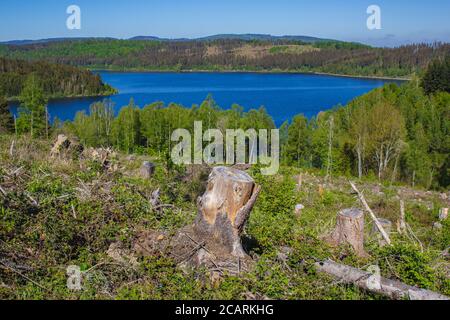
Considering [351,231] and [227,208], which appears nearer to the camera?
[227,208]

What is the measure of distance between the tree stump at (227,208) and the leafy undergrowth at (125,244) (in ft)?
1.28

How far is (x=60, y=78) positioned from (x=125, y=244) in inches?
3344

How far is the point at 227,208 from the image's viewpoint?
5332mm

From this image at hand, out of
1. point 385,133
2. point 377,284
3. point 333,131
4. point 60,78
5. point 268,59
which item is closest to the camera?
point 377,284

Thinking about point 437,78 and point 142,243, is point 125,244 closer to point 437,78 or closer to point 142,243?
point 142,243

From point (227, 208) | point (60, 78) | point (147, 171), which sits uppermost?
point (60, 78)

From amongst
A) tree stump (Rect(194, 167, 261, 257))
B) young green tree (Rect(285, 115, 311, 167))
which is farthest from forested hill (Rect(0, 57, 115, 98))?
tree stump (Rect(194, 167, 261, 257))

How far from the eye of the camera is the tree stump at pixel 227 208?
→ 528cm

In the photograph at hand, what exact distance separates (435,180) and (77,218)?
101 ft

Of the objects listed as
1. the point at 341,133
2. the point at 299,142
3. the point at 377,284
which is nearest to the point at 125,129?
the point at 299,142

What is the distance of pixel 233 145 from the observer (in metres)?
28.5

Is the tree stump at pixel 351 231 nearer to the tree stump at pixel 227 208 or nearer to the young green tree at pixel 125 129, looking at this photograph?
the tree stump at pixel 227 208

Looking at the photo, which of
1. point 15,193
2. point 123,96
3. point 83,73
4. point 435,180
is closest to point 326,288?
point 15,193

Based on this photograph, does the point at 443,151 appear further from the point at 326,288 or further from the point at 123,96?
the point at 123,96
